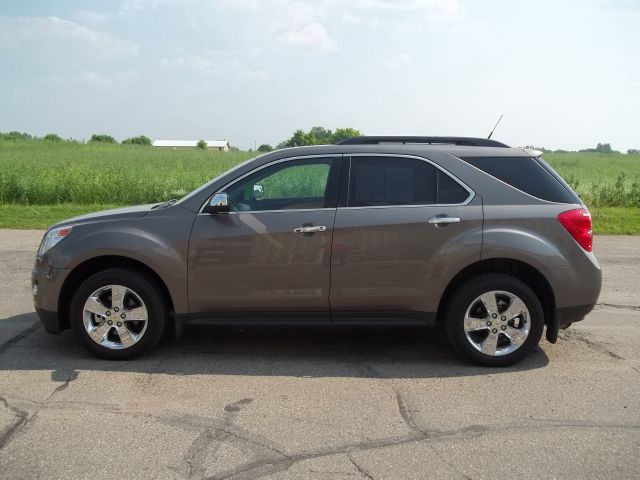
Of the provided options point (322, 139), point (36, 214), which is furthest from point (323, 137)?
point (36, 214)

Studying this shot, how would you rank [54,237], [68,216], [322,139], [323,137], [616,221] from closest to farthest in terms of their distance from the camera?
1. [54,237]
2. [322,139]
3. [323,137]
4. [616,221]
5. [68,216]

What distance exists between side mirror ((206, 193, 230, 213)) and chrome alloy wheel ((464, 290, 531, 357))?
209 cm

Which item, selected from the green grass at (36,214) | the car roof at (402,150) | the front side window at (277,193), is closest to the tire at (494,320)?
the car roof at (402,150)

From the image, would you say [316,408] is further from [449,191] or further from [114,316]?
[449,191]

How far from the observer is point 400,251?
4.94 m

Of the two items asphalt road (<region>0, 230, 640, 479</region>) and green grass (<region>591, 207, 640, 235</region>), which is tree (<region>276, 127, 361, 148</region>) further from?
green grass (<region>591, 207, 640, 235</region>)

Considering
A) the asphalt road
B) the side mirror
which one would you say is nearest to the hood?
the side mirror

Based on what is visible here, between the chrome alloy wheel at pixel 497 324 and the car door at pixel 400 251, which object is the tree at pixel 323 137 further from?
the chrome alloy wheel at pixel 497 324

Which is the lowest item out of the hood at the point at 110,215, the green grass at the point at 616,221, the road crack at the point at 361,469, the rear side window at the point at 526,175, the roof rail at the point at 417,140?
the road crack at the point at 361,469

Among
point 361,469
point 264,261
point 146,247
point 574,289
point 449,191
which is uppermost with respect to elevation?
point 449,191

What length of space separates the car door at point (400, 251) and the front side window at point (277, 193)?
0.96 feet

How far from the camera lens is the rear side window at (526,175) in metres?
5.06

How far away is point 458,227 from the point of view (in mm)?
4941

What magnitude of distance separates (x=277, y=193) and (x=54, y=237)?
1871mm
